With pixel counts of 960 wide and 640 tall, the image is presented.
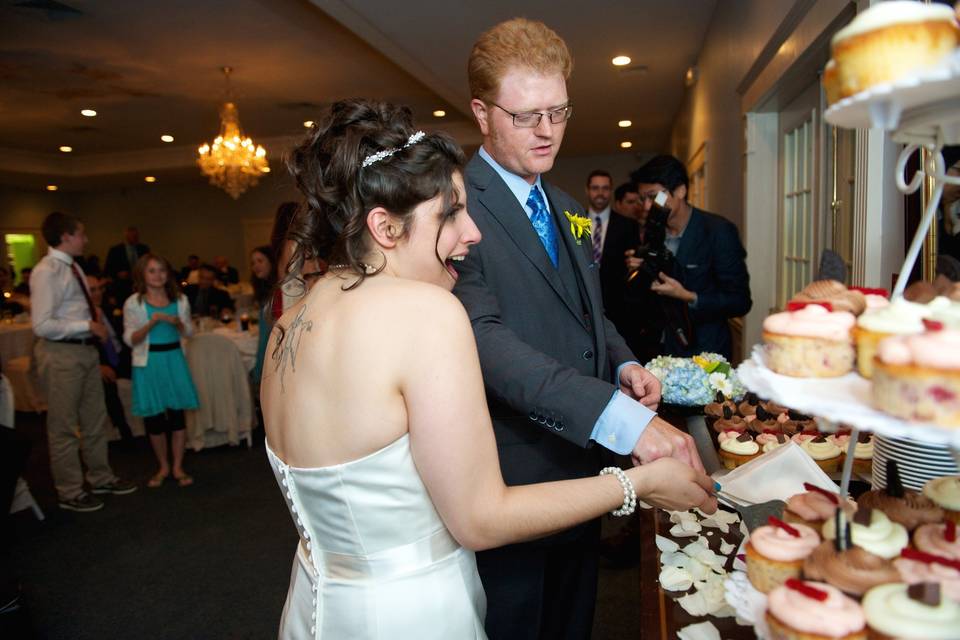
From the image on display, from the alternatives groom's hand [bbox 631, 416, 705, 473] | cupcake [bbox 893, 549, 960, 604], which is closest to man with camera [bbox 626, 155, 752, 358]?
groom's hand [bbox 631, 416, 705, 473]

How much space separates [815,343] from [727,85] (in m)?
4.83

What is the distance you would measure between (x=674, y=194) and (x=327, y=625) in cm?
298

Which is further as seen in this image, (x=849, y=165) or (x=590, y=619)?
(x=849, y=165)

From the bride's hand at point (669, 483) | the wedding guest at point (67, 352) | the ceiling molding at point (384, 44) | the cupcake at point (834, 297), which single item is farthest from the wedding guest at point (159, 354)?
the cupcake at point (834, 297)

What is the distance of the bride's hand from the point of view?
4.34 ft

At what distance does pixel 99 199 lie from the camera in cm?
1738

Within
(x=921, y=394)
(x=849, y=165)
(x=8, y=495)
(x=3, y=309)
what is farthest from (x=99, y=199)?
(x=921, y=394)

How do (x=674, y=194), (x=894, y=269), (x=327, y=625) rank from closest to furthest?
(x=327, y=625) < (x=894, y=269) < (x=674, y=194)

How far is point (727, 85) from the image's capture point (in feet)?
17.0

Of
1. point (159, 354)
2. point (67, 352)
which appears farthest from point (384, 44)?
point (67, 352)

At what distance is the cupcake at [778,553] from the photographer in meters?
0.94

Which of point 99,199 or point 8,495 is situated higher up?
point 99,199

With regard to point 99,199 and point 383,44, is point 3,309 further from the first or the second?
point 99,199

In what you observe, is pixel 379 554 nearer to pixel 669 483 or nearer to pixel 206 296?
pixel 669 483
